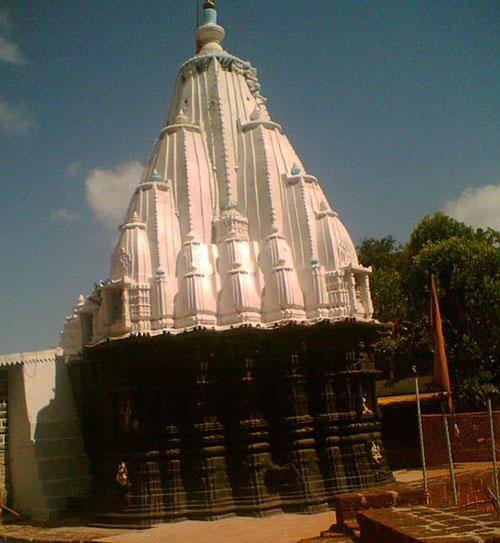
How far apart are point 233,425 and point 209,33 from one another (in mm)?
12798

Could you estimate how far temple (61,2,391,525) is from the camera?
13.8m

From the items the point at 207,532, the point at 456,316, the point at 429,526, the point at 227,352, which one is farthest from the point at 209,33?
the point at 429,526

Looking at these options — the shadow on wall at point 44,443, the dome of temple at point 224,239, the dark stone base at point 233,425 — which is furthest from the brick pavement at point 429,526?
the shadow on wall at point 44,443

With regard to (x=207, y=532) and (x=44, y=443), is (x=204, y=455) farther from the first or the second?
(x=44, y=443)

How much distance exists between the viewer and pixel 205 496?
530 inches

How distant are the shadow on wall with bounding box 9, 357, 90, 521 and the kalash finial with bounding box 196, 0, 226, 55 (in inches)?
425

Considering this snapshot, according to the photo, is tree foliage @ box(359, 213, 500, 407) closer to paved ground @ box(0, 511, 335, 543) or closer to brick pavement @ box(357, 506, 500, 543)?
paved ground @ box(0, 511, 335, 543)

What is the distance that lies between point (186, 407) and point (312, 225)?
18.9 ft

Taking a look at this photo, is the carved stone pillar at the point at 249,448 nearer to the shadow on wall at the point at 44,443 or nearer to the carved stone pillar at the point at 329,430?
the carved stone pillar at the point at 329,430

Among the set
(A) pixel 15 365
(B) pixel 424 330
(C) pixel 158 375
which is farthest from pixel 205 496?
(B) pixel 424 330

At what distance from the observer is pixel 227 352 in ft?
47.3

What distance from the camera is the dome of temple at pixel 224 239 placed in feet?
49.1

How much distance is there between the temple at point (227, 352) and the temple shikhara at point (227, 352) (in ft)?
0.11

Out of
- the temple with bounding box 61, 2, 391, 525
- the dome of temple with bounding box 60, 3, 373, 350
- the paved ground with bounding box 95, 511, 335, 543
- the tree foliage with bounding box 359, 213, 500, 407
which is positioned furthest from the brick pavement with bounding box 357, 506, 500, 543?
the tree foliage with bounding box 359, 213, 500, 407
